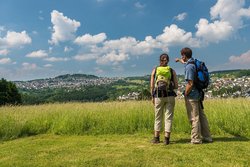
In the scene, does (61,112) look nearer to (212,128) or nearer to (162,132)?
(162,132)

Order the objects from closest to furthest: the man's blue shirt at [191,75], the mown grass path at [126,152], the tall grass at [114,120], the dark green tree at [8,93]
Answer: the mown grass path at [126,152], the man's blue shirt at [191,75], the tall grass at [114,120], the dark green tree at [8,93]

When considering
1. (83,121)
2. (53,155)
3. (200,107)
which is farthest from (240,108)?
(53,155)

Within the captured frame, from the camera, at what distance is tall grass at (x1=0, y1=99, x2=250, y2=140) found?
29.6 ft

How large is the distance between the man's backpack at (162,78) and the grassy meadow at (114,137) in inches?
55.2

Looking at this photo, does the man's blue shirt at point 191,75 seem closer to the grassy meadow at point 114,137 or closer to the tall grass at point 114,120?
the grassy meadow at point 114,137

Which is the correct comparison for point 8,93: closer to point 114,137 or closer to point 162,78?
point 114,137

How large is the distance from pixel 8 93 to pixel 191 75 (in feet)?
152

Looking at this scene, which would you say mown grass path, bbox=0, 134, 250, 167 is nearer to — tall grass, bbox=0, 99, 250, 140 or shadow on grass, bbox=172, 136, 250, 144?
shadow on grass, bbox=172, 136, 250, 144

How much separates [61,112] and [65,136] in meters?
1.83

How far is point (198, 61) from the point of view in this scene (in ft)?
24.8

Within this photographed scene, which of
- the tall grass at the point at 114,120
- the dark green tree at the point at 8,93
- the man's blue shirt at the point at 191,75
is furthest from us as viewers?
the dark green tree at the point at 8,93

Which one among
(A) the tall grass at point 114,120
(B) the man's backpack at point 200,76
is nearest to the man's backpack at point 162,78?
(B) the man's backpack at point 200,76

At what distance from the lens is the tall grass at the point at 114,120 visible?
901cm

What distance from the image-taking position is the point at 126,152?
6785mm
